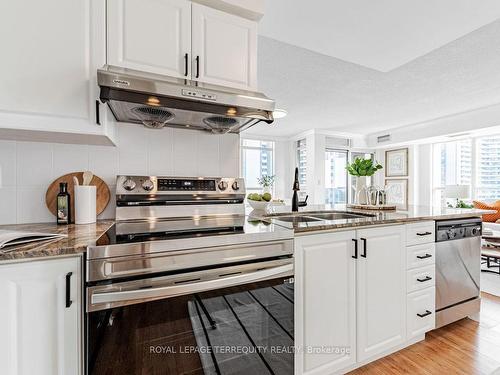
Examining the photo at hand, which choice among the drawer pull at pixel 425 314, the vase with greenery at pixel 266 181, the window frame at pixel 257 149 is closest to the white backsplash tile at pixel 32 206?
the drawer pull at pixel 425 314

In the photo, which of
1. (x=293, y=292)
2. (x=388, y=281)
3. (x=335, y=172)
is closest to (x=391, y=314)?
(x=388, y=281)

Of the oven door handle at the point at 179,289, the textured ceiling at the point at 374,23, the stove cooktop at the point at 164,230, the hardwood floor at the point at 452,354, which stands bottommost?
the hardwood floor at the point at 452,354

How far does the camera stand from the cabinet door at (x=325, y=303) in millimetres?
1361

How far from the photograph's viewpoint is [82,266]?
0.92 m

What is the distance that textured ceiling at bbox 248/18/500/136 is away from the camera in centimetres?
272

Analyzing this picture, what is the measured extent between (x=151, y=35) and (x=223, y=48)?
15.8 inches

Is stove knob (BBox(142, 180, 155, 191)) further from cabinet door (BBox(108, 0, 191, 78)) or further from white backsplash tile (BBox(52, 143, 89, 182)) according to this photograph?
cabinet door (BBox(108, 0, 191, 78))

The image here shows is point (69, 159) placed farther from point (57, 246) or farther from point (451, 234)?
point (451, 234)

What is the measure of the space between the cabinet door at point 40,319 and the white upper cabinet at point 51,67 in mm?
639

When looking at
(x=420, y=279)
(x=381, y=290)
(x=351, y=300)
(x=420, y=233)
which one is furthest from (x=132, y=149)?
(x=420, y=279)

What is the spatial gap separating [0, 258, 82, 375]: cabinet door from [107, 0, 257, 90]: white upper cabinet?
99 centimetres

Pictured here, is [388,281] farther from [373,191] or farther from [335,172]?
[335,172]

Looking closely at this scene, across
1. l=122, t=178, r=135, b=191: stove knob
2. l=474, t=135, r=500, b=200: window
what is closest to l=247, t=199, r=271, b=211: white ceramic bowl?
l=122, t=178, r=135, b=191: stove knob

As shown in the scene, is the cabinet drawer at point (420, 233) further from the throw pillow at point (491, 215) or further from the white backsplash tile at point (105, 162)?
the throw pillow at point (491, 215)
